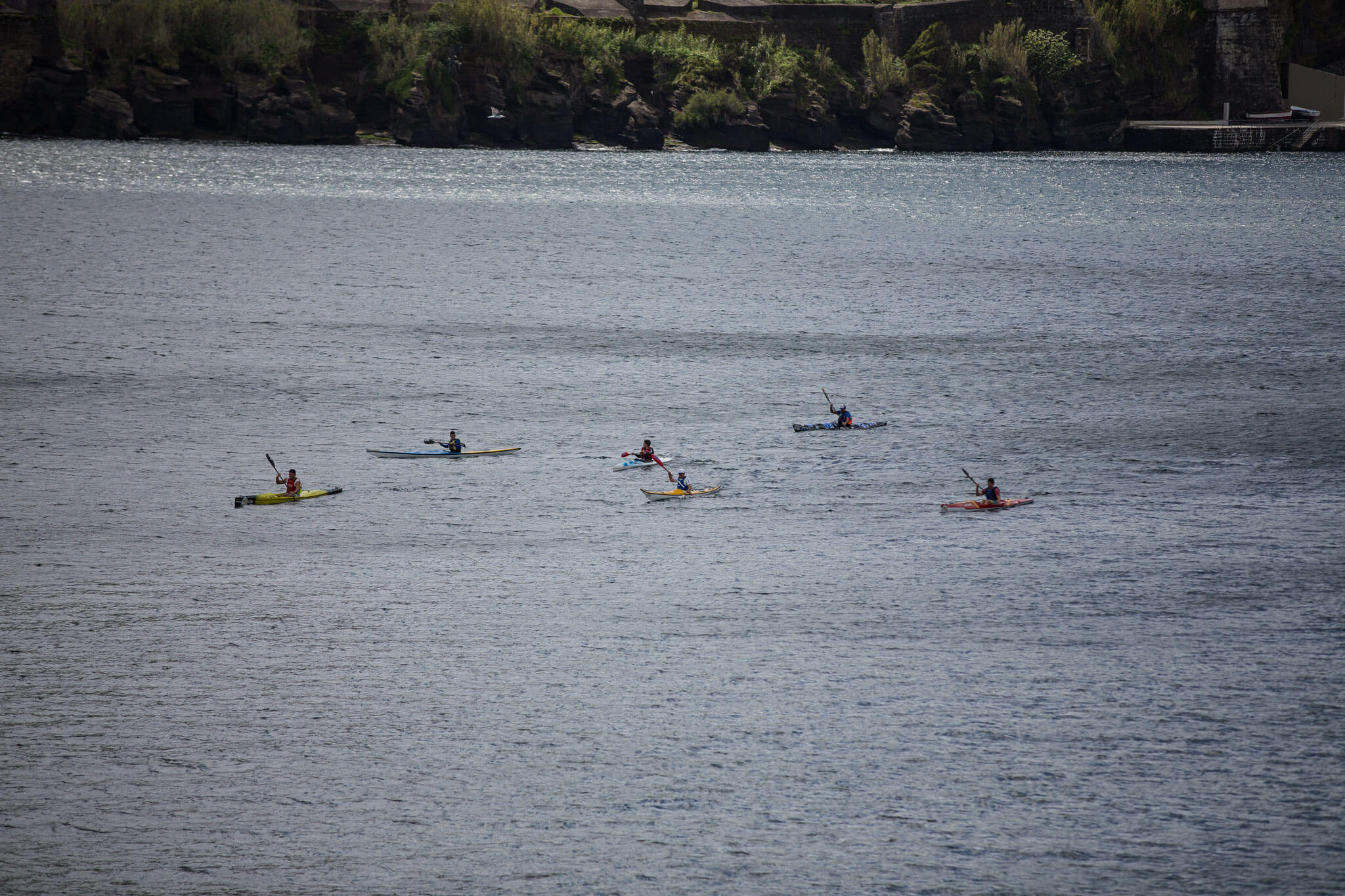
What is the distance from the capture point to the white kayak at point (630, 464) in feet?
147

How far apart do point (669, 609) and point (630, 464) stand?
12.1 meters

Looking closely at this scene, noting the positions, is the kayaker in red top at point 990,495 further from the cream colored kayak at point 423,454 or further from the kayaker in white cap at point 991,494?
the cream colored kayak at point 423,454

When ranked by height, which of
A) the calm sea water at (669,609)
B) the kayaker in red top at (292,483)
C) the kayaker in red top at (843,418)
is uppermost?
the kayaker in red top at (843,418)

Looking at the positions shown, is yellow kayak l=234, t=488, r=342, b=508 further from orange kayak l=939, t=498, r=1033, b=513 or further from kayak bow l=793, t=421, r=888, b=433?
orange kayak l=939, t=498, r=1033, b=513

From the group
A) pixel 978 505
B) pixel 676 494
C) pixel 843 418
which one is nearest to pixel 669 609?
pixel 676 494

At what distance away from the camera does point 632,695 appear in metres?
28.7

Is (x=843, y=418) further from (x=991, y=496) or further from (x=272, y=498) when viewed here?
(x=272, y=498)

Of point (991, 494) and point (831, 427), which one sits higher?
point (831, 427)

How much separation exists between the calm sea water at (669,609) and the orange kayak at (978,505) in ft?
1.26

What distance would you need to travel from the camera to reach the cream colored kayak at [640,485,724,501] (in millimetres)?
42250

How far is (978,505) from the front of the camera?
1620 inches

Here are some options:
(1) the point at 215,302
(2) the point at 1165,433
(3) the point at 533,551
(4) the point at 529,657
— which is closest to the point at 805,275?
(1) the point at 215,302

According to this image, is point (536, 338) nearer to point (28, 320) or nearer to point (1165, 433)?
point (28, 320)

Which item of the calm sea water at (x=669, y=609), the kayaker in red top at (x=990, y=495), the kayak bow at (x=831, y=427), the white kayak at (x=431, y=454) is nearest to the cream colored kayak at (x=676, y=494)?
the calm sea water at (x=669, y=609)
